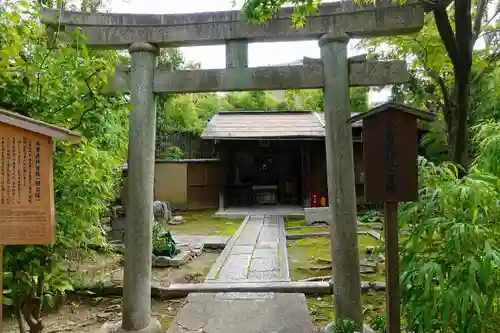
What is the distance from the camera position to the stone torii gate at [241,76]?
13.9 feet

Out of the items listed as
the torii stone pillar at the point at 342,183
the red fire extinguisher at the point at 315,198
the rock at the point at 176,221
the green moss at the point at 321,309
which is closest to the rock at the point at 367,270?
the green moss at the point at 321,309

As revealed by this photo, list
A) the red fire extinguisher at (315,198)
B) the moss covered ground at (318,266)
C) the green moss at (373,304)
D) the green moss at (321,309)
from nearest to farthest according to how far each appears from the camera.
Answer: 1. the green moss at (321,309)
2. the green moss at (373,304)
3. the moss covered ground at (318,266)
4. the red fire extinguisher at (315,198)

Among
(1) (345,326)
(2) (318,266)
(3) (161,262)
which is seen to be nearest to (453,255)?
(1) (345,326)

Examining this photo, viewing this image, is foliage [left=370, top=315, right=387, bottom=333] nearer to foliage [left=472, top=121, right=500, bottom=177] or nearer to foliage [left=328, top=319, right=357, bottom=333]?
foliage [left=328, top=319, right=357, bottom=333]

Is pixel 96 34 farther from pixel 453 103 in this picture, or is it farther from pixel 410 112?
pixel 453 103

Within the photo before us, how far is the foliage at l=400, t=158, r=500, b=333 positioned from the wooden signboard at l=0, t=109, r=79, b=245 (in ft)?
9.59

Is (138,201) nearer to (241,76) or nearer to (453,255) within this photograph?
(241,76)

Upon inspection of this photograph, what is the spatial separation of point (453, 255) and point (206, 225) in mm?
10766

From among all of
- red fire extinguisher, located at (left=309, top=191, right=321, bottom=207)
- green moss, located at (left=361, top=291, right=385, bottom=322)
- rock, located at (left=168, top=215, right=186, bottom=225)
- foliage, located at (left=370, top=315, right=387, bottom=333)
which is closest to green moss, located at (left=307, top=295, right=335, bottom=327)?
green moss, located at (left=361, top=291, right=385, bottom=322)

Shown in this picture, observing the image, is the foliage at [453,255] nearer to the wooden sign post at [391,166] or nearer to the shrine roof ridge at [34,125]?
the wooden sign post at [391,166]

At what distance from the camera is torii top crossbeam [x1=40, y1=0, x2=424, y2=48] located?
165 inches

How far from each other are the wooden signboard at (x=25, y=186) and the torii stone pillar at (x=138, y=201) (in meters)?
1.79

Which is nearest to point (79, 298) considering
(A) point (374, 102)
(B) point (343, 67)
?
(B) point (343, 67)

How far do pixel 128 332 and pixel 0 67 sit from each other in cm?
319
